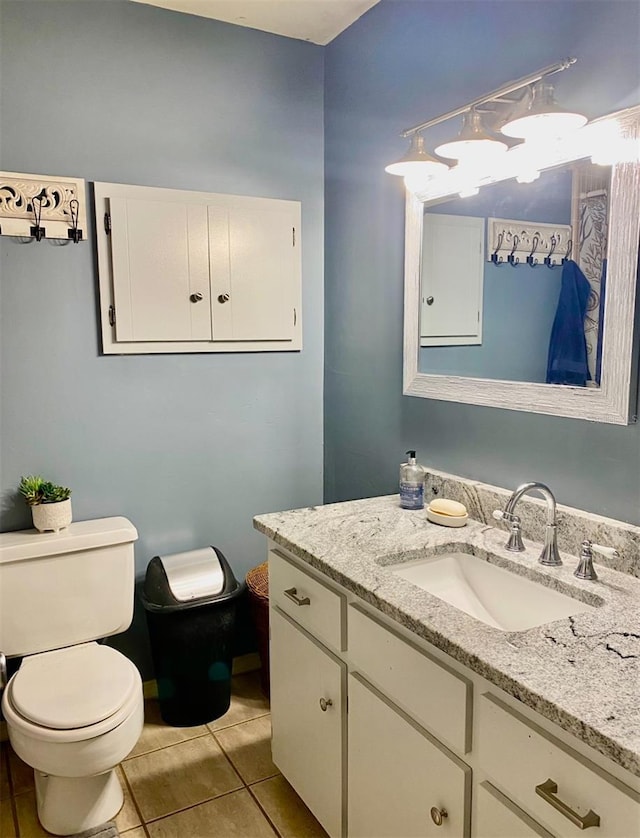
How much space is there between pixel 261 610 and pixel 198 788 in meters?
0.62

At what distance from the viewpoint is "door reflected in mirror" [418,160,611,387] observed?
153 cm

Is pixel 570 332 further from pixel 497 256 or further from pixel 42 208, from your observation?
pixel 42 208

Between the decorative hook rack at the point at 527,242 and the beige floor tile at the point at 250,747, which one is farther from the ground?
the decorative hook rack at the point at 527,242

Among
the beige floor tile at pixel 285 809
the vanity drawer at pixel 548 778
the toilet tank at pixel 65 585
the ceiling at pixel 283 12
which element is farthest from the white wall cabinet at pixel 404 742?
the ceiling at pixel 283 12

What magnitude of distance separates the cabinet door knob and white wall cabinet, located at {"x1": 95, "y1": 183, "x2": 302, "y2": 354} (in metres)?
1.70

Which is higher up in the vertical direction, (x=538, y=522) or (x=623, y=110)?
(x=623, y=110)

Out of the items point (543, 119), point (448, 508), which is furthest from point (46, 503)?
point (543, 119)

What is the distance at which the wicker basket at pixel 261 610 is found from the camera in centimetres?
240

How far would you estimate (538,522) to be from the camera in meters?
1.66

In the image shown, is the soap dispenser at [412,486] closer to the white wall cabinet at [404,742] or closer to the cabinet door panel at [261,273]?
the white wall cabinet at [404,742]

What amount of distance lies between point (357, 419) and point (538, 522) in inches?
38.7

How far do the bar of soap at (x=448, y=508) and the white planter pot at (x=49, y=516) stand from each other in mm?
1211

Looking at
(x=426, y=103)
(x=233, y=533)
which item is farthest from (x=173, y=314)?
(x=426, y=103)

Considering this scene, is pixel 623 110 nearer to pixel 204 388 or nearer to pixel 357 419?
pixel 357 419
